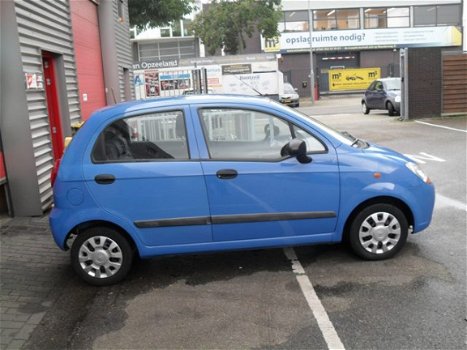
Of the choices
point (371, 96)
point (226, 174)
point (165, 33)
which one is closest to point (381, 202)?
point (226, 174)

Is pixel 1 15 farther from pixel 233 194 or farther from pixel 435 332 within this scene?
pixel 435 332

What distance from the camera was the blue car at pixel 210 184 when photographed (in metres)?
4.64

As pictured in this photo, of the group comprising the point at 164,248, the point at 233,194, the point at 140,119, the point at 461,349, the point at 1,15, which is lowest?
the point at 461,349

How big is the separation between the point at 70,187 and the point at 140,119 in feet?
2.80

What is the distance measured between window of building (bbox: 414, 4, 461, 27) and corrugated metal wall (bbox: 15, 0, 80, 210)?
4268 centimetres

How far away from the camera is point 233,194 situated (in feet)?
15.4

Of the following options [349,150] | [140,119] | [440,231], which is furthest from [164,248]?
[440,231]

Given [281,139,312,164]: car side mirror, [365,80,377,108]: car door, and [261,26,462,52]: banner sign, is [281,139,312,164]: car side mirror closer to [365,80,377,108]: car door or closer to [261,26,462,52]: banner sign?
[365,80,377,108]: car door

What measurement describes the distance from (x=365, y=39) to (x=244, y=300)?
1715 inches

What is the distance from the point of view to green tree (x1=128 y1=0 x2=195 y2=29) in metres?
22.2

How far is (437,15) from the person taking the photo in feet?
152

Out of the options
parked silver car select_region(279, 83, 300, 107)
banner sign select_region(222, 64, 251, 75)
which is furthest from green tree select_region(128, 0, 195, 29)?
parked silver car select_region(279, 83, 300, 107)

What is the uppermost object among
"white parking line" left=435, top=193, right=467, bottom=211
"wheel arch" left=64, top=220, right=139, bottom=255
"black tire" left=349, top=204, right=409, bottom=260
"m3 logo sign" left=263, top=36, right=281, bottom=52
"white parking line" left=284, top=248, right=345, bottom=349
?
"m3 logo sign" left=263, top=36, right=281, bottom=52

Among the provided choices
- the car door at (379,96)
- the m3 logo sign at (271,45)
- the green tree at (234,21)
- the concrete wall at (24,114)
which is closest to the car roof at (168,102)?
the concrete wall at (24,114)
